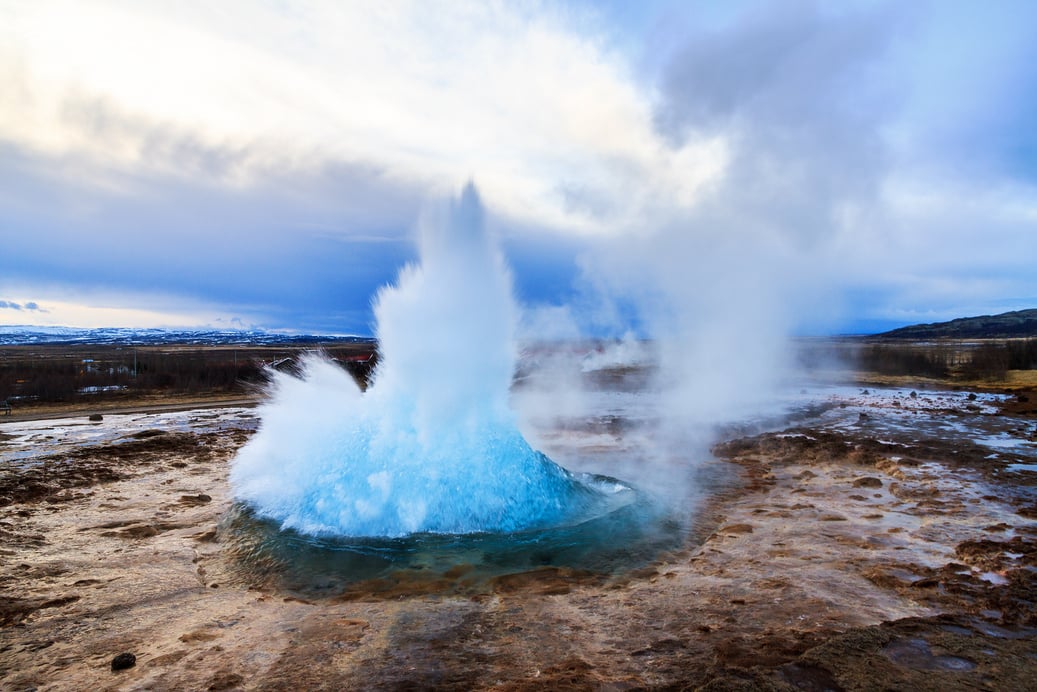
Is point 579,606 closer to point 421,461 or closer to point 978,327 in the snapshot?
point 421,461

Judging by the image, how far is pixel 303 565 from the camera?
6.72 meters

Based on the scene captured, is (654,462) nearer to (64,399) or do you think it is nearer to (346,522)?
(346,522)

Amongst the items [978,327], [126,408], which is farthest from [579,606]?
[978,327]

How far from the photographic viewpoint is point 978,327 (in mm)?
126875

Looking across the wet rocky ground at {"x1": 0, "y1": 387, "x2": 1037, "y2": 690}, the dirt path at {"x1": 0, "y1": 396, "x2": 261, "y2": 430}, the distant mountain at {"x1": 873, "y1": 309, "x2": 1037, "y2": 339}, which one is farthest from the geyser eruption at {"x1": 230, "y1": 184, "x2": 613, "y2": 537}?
the distant mountain at {"x1": 873, "y1": 309, "x2": 1037, "y2": 339}

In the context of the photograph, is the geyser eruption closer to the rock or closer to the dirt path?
the rock

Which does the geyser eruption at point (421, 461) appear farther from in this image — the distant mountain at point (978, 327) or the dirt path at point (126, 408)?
the distant mountain at point (978, 327)

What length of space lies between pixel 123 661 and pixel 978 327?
163637mm

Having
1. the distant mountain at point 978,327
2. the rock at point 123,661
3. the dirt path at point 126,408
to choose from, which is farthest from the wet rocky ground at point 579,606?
the distant mountain at point 978,327

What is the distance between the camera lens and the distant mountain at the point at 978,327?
11447 cm

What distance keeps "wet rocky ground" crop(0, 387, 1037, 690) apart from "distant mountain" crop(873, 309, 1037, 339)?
12945 cm

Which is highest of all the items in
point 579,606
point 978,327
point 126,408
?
point 978,327

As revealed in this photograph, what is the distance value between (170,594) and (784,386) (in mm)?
33577

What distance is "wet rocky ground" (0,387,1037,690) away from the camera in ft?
13.4
